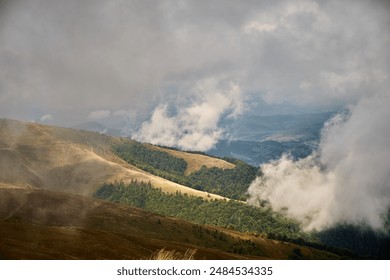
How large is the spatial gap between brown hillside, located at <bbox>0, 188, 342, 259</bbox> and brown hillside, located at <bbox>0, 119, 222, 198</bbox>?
6729 centimetres

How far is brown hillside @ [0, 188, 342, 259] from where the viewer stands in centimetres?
1201

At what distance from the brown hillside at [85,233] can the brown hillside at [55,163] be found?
67294 mm

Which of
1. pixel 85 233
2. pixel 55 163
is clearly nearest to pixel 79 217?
pixel 85 233

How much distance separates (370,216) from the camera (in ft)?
579

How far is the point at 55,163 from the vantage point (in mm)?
130000

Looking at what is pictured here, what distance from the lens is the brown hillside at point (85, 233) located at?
1201 cm

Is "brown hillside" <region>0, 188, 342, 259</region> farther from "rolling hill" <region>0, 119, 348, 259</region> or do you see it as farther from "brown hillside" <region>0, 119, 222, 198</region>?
"brown hillside" <region>0, 119, 222, 198</region>

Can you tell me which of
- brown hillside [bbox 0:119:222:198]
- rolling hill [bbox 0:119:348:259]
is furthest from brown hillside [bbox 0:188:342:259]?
brown hillside [bbox 0:119:222:198]

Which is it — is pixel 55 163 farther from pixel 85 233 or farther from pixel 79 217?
pixel 85 233

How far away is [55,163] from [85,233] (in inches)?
4799

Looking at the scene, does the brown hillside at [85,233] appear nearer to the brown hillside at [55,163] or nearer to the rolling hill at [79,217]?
the rolling hill at [79,217]

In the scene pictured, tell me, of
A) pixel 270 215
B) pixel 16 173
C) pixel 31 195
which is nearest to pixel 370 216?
pixel 270 215

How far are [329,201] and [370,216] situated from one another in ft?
74.1

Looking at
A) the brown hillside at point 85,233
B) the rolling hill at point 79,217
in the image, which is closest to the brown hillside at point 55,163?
the rolling hill at point 79,217
